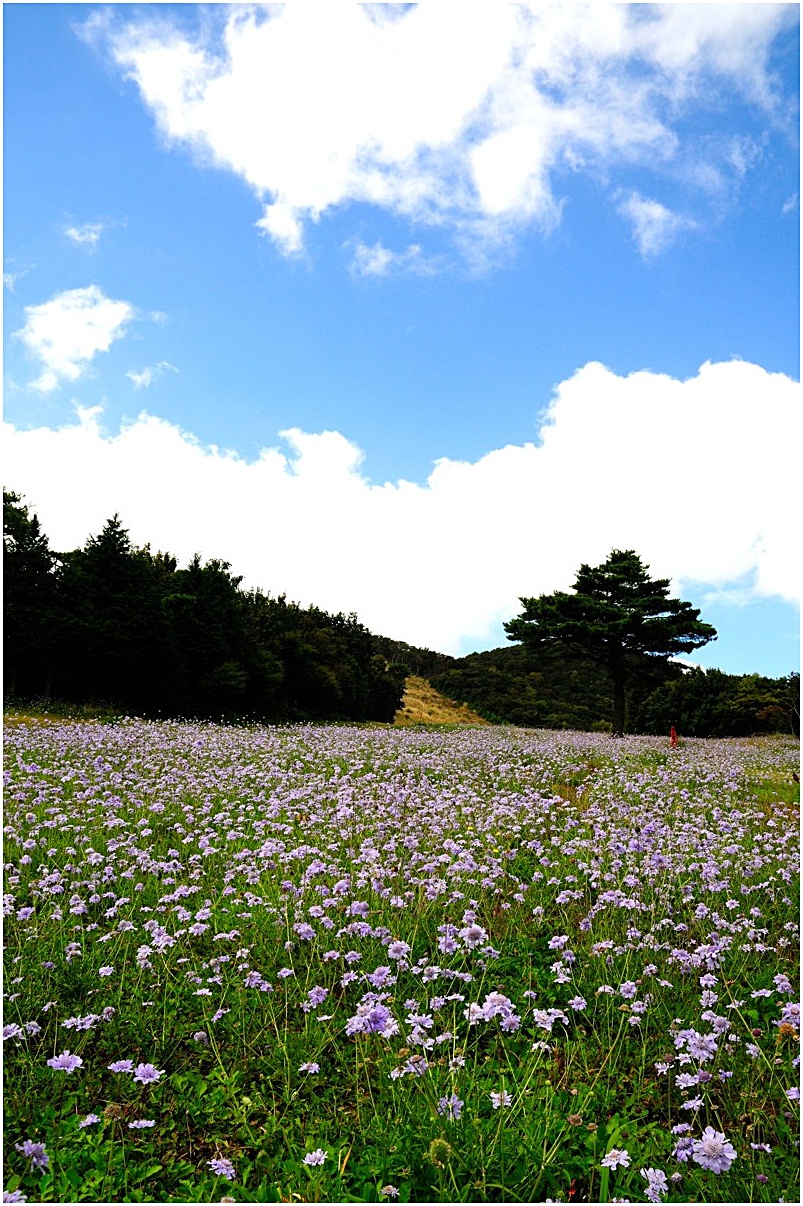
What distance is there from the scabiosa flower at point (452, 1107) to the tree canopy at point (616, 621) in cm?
2726

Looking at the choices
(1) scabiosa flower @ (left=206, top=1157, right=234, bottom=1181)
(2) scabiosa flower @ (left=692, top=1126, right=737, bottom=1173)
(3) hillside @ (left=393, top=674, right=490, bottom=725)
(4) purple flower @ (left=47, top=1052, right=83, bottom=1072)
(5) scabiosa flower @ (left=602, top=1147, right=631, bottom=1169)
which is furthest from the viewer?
(3) hillside @ (left=393, top=674, right=490, bottom=725)

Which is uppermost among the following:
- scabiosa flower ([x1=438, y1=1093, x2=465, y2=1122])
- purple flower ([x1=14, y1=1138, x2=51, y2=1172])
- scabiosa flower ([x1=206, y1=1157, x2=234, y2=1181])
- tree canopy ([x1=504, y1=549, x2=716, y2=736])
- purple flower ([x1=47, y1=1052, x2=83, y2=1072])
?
tree canopy ([x1=504, y1=549, x2=716, y2=736])

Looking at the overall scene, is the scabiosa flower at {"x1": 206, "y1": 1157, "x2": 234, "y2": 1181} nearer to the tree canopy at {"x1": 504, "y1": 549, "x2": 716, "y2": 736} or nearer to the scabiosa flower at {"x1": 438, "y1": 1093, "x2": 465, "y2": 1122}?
the scabiosa flower at {"x1": 438, "y1": 1093, "x2": 465, "y2": 1122}

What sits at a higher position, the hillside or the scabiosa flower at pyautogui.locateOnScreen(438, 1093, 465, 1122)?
the scabiosa flower at pyautogui.locateOnScreen(438, 1093, 465, 1122)

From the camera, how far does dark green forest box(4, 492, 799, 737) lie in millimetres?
A: 24297

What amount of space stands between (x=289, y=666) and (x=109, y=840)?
3090 centimetres

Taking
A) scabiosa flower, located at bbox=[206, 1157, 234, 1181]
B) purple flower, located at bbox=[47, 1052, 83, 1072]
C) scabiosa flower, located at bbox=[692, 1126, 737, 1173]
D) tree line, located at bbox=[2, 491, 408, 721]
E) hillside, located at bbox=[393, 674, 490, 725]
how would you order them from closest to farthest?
scabiosa flower, located at bbox=[692, 1126, 737, 1173]
scabiosa flower, located at bbox=[206, 1157, 234, 1181]
purple flower, located at bbox=[47, 1052, 83, 1072]
tree line, located at bbox=[2, 491, 408, 721]
hillside, located at bbox=[393, 674, 490, 725]

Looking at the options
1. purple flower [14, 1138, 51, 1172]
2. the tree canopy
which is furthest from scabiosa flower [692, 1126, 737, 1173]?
the tree canopy

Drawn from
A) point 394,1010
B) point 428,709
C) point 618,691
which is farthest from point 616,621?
point 428,709

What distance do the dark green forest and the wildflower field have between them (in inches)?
726

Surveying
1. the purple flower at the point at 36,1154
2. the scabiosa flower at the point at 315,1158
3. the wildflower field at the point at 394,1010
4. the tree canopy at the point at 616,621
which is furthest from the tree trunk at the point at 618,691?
the purple flower at the point at 36,1154

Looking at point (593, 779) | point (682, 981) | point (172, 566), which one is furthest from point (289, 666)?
point (682, 981)

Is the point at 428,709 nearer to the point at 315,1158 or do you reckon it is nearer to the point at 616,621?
the point at 616,621

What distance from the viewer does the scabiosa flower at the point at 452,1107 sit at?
2734 mm
